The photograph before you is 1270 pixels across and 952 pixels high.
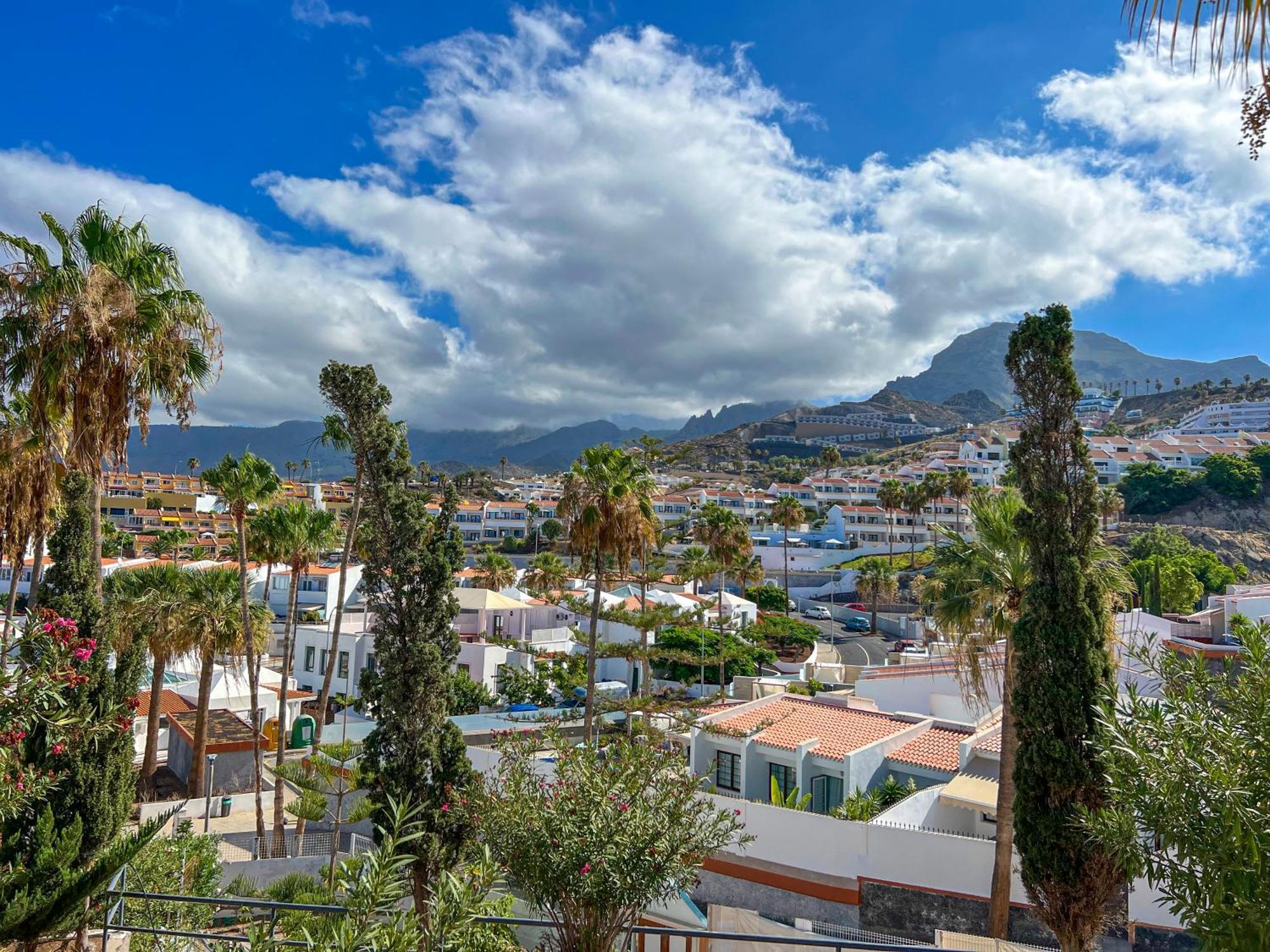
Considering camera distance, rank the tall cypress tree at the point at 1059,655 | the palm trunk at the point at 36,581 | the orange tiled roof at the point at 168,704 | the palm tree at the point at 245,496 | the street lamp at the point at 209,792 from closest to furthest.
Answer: the palm trunk at the point at 36,581
the tall cypress tree at the point at 1059,655
the palm tree at the point at 245,496
the street lamp at the point at 209,792
the orange tiled roof at the point at 168,704

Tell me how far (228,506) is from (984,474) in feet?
377

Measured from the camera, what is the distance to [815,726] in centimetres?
2033

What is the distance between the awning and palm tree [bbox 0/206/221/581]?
52.0 feet

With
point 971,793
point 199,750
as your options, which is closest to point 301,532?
point 199,750

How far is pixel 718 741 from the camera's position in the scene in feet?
65.7

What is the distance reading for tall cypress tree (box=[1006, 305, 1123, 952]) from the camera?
1005 centimetres

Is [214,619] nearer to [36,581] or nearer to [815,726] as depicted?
[36,581]

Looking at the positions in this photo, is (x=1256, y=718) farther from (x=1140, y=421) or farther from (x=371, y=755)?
(x=1140, y=421)

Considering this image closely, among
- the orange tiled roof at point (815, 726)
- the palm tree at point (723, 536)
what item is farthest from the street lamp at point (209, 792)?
the palm tree at point (723, 536)

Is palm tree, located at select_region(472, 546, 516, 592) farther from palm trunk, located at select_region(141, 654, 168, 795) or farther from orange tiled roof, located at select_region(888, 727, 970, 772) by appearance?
orange tiled roof, located at select_region(888, 727, 970, 772)

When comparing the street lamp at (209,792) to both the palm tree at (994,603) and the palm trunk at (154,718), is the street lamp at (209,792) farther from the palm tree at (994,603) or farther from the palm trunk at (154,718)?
the palm tree at (994,603)

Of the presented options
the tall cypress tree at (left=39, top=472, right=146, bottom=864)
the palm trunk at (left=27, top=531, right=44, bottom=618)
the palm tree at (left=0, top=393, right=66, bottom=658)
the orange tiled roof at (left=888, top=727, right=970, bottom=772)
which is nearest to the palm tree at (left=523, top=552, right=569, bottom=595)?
the orange tiled roof at (left=888, top=727, right=970, bottom=772)

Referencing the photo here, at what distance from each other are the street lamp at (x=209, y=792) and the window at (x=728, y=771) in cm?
1222

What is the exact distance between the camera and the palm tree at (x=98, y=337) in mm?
10141
